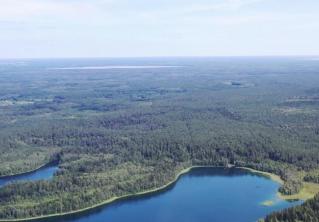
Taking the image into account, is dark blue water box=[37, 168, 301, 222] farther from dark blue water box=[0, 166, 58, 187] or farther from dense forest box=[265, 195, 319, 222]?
dark blue water box=[0, 166, 58, 187]

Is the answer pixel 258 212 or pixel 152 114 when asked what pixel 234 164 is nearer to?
pixel 258 212

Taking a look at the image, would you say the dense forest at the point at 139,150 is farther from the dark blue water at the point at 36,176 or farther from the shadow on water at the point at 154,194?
the dark blue water at the point at 36,176

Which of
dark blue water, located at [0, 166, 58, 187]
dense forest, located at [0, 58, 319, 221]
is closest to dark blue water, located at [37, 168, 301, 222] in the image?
dense forest, located at [0, 58, 319, 221]

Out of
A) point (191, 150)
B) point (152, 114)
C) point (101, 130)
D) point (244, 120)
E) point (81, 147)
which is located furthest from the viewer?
point (152, 114)

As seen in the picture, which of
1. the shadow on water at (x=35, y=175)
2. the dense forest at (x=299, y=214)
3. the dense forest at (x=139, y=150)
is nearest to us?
the dense forest at (x=299, y=214)

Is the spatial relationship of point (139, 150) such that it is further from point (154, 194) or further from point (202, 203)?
point (202, 203)

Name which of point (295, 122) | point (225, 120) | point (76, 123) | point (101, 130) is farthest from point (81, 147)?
point (295, 122)

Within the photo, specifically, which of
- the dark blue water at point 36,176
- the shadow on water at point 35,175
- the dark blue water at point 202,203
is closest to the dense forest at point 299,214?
the dark blue water at point 202,203
